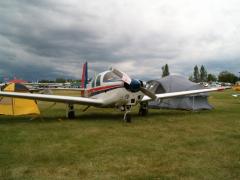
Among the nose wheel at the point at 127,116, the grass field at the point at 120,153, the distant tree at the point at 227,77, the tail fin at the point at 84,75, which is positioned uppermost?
the distant tree at the point at 227,77

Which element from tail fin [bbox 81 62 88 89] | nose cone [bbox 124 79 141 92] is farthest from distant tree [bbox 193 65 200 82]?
nose cone [bbox 124 79 141 92]

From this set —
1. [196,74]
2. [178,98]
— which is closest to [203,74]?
[196,74]

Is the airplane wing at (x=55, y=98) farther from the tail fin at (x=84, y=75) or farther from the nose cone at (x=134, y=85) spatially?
the tail fin at (x=84, y=75)

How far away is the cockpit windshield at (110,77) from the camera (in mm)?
10250

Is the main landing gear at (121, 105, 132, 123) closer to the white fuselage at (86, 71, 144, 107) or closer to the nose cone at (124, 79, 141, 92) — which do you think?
the white fuselage at (86, 71, 144, 107)

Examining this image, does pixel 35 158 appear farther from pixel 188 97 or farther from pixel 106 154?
pixel 188 97

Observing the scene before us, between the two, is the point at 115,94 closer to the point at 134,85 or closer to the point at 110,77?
the point at 110,77

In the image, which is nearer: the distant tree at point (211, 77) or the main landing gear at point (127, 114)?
the main landing gear at point (127, 114)

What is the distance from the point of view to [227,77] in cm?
13712

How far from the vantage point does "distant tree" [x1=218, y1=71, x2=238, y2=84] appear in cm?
13118

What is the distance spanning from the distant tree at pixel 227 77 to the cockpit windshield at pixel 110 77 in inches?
5135

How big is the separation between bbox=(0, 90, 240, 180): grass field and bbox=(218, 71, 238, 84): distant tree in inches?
5243

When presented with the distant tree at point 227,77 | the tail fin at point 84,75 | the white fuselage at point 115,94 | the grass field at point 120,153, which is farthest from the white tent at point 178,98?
the distant tree at point 227,77

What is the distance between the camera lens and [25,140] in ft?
21.1
